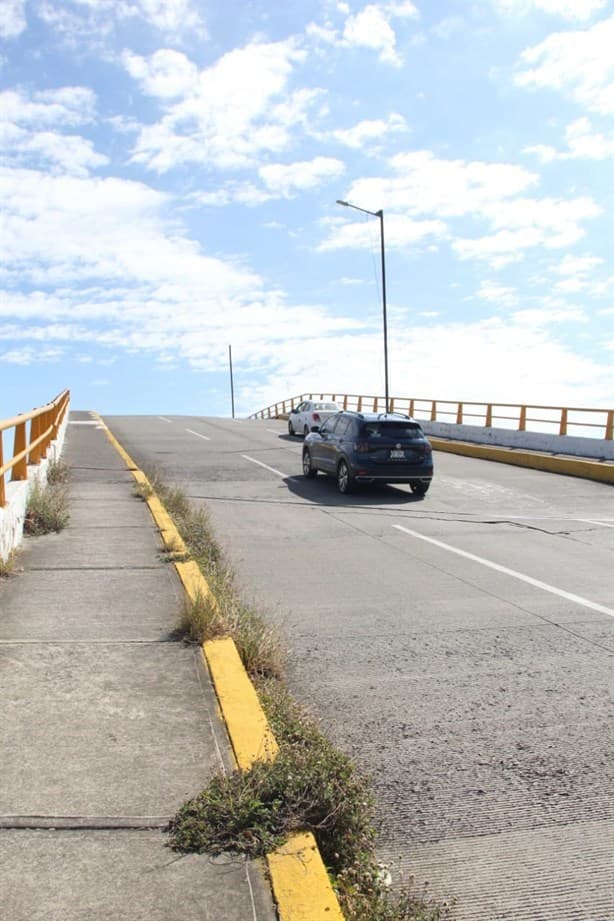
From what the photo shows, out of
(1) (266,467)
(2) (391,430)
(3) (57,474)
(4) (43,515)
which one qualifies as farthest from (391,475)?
(4) (43,515)

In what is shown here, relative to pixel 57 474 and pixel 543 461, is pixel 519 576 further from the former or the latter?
pixel 543 461

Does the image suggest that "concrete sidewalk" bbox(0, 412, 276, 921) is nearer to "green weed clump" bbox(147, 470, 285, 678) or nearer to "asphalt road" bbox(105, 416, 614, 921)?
"green weed clump" bbox(147, 470, 285, 678)

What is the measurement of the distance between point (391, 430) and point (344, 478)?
1365 mm

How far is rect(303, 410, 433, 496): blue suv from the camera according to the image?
52.4 ft

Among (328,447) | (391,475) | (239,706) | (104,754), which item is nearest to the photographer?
(104,754)

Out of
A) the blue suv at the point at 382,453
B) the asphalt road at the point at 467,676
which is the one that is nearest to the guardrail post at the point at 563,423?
the blue suv at the point at 382,453

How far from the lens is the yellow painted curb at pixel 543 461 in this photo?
756 inches

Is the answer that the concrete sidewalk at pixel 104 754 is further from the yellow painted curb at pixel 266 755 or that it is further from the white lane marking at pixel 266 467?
the white lane marking at pixel 266 467

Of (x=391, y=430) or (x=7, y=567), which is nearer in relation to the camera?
(x=7, y=567)

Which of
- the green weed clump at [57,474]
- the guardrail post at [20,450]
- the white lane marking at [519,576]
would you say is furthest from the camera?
the green weed clump at [57,474]

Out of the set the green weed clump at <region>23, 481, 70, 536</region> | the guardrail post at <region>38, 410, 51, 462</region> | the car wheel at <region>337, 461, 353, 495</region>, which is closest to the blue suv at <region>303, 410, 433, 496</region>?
the car wheel at <region>337, 461, 353, 495</region>

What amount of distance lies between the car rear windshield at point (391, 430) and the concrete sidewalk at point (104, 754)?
9507 mm

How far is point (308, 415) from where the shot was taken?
31188 mm

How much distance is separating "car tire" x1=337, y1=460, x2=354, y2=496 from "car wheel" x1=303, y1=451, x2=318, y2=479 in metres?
1.87
